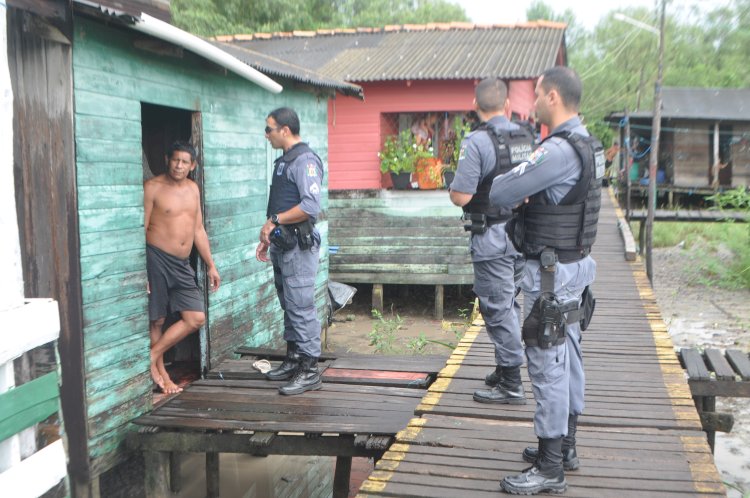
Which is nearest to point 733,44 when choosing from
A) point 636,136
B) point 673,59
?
point 673,59

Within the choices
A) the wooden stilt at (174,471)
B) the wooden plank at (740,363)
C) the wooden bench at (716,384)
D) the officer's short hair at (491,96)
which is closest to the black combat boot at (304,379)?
the wooden stilt at (174,471)

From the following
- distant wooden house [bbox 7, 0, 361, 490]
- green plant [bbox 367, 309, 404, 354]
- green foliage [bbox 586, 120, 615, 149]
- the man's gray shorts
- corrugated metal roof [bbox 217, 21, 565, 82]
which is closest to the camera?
distant wooden house [bbox 7, 0, 361, 490]

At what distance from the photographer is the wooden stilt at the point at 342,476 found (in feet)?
18.9

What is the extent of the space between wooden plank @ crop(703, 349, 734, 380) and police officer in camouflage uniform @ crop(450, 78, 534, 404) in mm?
2442

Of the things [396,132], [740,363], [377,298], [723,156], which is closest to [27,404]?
[740,363]

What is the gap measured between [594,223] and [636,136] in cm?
2013

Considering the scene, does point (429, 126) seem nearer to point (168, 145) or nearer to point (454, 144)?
point (454, 144)

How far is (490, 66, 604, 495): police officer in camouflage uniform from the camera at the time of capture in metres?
3.40

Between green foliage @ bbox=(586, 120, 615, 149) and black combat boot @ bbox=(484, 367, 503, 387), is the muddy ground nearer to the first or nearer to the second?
black combat boot @ bbox=(484, 367, 503, 387)

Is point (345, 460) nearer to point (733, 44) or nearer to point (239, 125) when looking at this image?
point (239, 125)

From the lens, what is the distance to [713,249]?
19547mm

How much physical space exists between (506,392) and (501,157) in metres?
1.50

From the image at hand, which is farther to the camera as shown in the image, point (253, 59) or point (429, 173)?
point (429, 173)

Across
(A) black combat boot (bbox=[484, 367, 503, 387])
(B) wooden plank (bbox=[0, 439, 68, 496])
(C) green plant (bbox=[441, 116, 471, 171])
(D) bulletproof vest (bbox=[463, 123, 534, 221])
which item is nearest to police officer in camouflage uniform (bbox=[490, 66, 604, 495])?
(D) bulletproof vest (bbox=[463, 123, 534, 221])
